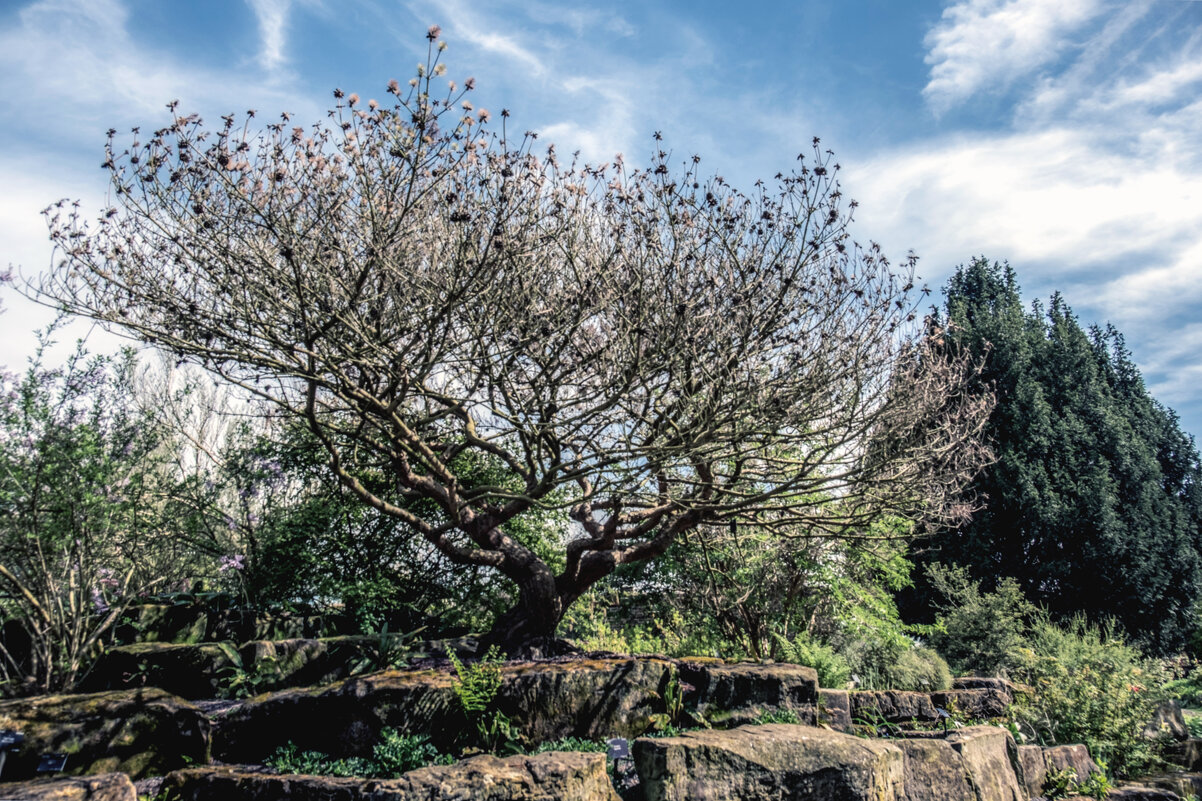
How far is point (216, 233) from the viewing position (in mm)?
5223

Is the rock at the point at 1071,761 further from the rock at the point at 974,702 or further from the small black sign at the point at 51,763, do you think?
the small black sign at the point at 51,763

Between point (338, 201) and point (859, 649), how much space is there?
10786 millimetres

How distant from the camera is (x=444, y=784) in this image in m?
4.01

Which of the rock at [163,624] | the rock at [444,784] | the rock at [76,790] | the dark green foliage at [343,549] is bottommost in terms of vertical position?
the rock at [444,784]

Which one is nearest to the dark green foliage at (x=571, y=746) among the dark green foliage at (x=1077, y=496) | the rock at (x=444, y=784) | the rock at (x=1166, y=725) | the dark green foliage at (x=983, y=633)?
the rock at (x=444, y=784)

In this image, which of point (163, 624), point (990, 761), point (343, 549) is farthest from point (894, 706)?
point (163, 624)

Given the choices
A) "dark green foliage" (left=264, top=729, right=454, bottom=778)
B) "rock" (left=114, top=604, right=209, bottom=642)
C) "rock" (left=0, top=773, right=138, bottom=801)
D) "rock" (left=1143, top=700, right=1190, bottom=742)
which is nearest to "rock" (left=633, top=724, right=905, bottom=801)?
"dark green foliage" (left=264, top=729, right=454, bottom=778)

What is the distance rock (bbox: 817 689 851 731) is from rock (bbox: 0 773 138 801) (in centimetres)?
620

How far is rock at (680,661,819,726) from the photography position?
21.4 ft

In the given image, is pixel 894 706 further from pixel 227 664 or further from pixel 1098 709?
pixel 227 664

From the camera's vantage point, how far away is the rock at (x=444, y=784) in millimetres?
4004

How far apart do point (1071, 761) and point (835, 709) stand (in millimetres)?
2444

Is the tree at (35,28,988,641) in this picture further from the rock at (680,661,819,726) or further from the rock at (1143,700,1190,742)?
the rock at (1143,700,1190,742)

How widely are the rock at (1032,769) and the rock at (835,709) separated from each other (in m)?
1.64
